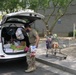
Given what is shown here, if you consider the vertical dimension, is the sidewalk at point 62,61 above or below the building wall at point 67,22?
below

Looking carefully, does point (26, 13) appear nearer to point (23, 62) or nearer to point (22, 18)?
point (22, 18)

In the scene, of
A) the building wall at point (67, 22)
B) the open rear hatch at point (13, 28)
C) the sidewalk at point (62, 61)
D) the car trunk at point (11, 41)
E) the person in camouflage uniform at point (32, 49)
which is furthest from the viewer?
the building wall at point (67, 22)

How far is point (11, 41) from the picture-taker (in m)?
9.67

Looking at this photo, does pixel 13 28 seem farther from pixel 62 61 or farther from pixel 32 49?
pixel 62 61

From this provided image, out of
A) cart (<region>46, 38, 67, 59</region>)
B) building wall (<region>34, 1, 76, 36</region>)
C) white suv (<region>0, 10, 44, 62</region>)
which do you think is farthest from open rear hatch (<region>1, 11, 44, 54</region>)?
building wall (<region>34, 1, 76, 36</region>)

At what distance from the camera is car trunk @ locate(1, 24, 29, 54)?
9131mm

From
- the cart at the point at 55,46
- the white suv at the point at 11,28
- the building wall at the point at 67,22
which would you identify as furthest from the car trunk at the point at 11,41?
the building wall at the point at 67,22

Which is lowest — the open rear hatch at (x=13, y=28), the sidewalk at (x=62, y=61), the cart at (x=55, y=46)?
the sidewalk at (x=62, y=61)

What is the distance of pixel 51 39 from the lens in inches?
399

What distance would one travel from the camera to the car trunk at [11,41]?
9131 mm

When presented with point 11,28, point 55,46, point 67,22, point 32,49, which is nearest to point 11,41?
point 11,28

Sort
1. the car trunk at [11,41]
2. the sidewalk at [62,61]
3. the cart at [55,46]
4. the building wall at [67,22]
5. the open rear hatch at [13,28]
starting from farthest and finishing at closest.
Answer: the building wall at [67,22], the cart at [55,46], the car trunk at [11,41], the open rear hatch at [13,28], the sidewalk at [62,61]

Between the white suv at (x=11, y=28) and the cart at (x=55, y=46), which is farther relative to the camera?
the cart at (x=55, y=46)

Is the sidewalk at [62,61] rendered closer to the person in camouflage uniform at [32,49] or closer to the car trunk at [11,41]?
the person in camouflage uniform at [32,49]
